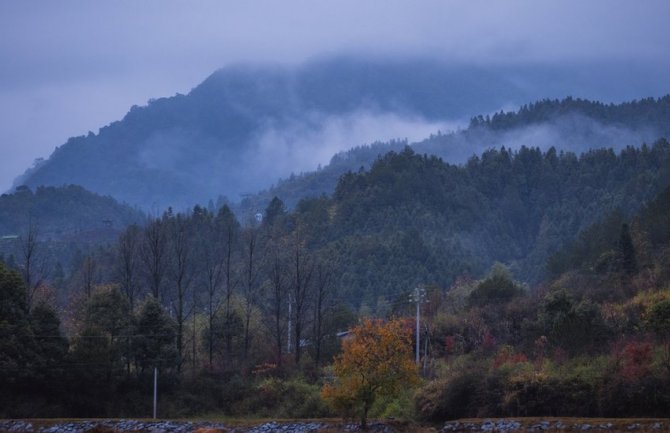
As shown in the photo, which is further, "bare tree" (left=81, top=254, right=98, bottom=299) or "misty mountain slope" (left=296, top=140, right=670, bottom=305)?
"misty mountain slope" (left=296, top=140, right=670, bottom=305)

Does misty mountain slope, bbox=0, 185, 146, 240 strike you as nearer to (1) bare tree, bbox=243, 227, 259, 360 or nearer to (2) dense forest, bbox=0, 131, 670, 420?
(2) dense forest, bbox=0, 131, 670, 420

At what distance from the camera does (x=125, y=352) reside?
4122cm

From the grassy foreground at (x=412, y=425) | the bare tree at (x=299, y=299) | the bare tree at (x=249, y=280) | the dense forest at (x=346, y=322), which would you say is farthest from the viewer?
the bare tree at (x=249, y=280)

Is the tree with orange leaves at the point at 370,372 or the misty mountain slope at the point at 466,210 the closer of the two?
the tree with orange leaves at the point at 370,372

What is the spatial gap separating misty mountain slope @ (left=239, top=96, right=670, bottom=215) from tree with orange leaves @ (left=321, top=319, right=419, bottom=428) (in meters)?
112

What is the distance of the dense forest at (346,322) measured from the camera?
108 feet

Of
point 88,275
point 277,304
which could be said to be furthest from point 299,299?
point 88,275

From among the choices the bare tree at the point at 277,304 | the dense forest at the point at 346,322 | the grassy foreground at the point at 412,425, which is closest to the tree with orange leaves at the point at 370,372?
the grassy foreground at the point at 412,425

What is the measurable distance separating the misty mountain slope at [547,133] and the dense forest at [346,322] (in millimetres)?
54700

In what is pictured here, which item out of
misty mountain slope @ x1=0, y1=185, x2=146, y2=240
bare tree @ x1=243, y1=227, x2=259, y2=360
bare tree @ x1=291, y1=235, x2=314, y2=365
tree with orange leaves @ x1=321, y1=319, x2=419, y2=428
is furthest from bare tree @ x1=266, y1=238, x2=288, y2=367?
misty mountain slope @ x1=0, y1=185, x2=146, y2=240

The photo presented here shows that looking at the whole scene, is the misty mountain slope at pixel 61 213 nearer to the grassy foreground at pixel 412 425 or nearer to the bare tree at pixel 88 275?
the bare tree at pixel 88 275

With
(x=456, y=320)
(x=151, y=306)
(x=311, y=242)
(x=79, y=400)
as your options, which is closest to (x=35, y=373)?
(x=79, y=400)

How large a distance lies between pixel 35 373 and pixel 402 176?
67.9 m

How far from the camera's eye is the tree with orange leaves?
105 ft
